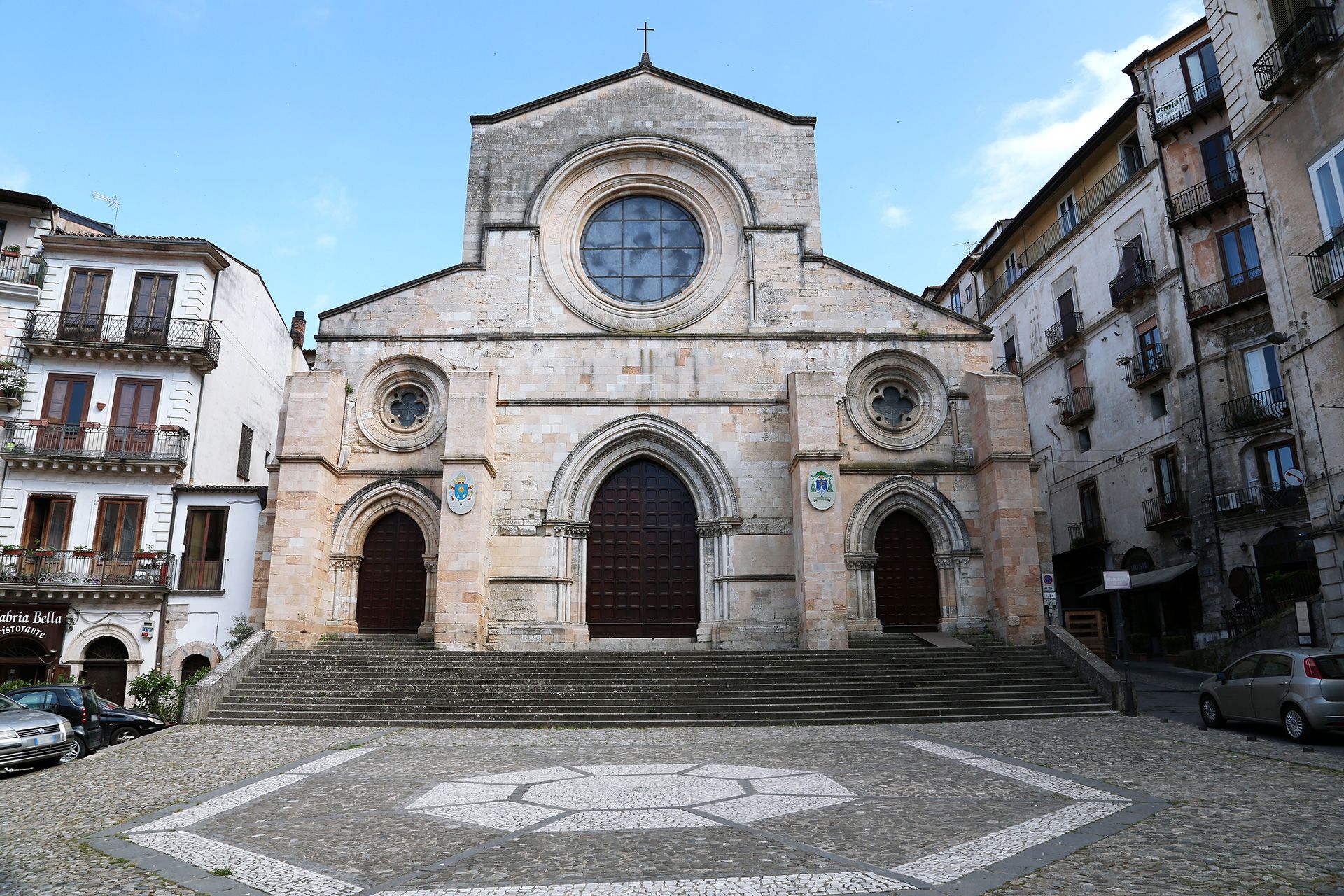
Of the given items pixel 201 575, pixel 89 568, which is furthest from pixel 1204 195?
pixel 89 568

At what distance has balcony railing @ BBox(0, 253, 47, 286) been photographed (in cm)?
2269

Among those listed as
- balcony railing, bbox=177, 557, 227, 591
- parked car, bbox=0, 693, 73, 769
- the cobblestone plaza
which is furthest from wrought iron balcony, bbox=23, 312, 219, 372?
the cobblestone plaza

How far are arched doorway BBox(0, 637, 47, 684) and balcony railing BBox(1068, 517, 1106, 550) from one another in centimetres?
2934

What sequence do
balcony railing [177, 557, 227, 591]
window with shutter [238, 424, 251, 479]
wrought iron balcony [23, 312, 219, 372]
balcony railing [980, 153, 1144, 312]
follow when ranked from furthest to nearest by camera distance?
balcony railing [980, 153, 1144, 312]
window with shutter [238, 424, 251, 479]
wrought iron balcony [23, 312, 219, 372]
balcony railing [177, 557, 227, 591]

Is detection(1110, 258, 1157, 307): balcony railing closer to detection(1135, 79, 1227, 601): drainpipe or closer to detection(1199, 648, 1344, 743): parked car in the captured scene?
detection(1135, 79, 1227, 601): drainpipe

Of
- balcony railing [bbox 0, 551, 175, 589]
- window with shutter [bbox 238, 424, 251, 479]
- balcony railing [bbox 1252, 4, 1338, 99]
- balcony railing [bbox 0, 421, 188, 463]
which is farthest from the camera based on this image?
window with shutter [bbox 238, 424, 251, 479]

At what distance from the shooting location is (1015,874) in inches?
214

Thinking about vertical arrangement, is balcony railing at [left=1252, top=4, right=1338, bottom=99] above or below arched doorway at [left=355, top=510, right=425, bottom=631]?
above

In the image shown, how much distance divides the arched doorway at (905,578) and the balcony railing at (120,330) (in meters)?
17.7

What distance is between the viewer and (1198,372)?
78.8ft

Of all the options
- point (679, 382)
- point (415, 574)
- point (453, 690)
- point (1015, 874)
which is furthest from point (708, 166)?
point (1015, 874)

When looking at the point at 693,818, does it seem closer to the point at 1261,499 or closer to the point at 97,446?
the point at 97,446

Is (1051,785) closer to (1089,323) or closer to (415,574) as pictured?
(415,574)

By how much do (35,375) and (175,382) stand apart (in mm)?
3280
